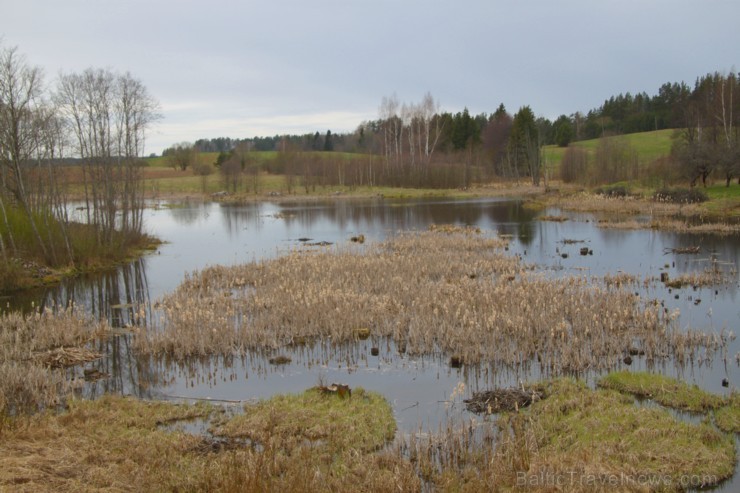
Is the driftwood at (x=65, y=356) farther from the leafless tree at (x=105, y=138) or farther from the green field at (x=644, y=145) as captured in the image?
the green field at (x=644, y=145)

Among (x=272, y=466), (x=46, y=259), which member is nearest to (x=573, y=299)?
(x=272, y=466)

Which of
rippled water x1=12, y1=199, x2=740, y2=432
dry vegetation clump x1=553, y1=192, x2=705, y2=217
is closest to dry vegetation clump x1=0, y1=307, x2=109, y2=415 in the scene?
rippled water x1=12, y1=199, x2=740, y2=432

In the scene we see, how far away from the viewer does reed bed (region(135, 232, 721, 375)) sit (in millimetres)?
12648

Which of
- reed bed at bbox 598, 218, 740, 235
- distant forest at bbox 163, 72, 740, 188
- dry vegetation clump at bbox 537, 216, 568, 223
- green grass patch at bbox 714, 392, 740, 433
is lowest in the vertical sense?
green grass patch at bbox 714, 392, 740, 433

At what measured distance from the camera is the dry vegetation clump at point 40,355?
10438mm

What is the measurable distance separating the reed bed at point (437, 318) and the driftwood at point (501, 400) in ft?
5.77

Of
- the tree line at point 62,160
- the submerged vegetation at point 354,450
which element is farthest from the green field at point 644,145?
the submerged vegetation at point 354,450

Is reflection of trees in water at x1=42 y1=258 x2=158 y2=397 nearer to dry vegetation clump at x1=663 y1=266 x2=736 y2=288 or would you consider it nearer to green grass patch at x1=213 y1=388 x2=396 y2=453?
green grass patch at x1=213 y1=388 x2=396 y2=453

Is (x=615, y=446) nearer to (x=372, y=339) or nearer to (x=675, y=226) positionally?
(x=372, y=339)

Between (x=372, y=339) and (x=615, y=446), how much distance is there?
716 cm

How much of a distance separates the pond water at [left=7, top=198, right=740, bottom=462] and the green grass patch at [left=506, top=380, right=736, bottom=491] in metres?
1.64

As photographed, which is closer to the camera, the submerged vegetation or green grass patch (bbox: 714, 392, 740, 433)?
the submerged vegetation

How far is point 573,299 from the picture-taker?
1594 centimetres

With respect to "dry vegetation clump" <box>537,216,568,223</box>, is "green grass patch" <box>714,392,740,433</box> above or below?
below
